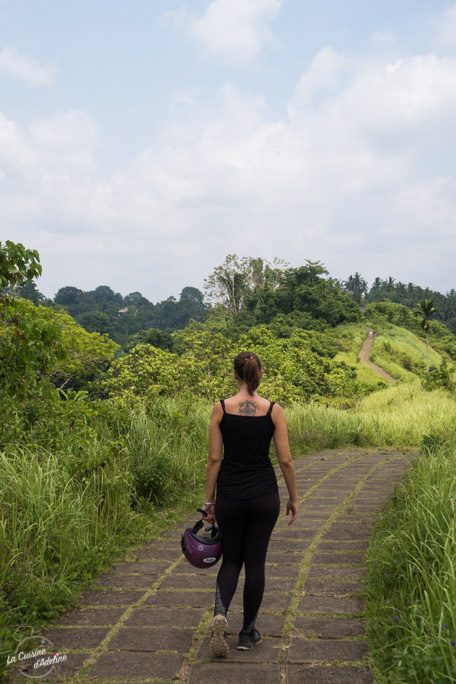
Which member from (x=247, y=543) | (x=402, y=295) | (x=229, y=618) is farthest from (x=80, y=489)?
(x=402, y=295)

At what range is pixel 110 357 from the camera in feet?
108

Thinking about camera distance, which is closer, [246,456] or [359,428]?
Result: [246,456]

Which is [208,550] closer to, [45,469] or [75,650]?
[75,650]

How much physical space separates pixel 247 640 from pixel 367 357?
39.2 m

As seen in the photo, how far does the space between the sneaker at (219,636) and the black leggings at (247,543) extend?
141 mm

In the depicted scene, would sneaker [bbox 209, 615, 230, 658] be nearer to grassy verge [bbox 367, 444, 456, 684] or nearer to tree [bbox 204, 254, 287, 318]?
grassy verge [bbox 367, 444, 456, 684]

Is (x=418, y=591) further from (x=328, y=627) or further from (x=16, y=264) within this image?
(x=16, y=264)

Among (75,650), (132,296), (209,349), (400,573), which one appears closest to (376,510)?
(400,573)

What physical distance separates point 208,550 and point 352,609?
0.98 meters

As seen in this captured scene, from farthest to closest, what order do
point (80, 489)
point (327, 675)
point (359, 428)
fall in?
point (359, 428) → point (80, 489) → point (327, 675)

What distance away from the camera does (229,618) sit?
132 inches

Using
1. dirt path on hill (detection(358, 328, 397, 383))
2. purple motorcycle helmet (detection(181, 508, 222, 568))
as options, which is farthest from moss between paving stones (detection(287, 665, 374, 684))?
dirt path on hill (detection(358, 328, 397, 383))

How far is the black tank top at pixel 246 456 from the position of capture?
2992mm

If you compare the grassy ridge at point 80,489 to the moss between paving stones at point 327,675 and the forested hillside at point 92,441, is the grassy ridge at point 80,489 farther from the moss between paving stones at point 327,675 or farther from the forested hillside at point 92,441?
the moss between paving stones at point 327,675
